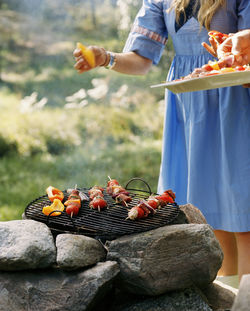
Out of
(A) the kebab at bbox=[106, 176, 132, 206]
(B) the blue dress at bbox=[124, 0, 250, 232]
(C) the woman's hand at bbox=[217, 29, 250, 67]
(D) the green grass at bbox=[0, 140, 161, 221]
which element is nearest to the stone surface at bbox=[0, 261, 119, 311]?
(A) the kebab at bbox=[106, 176, 132, 206]

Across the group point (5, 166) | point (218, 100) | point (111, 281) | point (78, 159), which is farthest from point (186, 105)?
point (5, 166)

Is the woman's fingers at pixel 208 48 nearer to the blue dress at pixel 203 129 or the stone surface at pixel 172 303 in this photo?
the blue dress at pixel 203 129

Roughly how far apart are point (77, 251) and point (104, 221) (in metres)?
0.26

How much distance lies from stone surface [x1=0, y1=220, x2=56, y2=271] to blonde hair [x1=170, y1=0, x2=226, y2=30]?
54.0 inches

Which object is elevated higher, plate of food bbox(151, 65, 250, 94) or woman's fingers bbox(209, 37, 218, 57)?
woman's fingers bbox(209, 37, 218, 57)

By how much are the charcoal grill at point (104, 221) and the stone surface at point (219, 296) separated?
443 millimetres

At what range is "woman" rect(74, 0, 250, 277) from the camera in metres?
2.48

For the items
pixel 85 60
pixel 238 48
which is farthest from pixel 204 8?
pixel 85 60

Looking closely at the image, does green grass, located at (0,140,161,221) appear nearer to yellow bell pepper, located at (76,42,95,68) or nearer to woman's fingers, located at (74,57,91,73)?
woman's fingers, located at (74,57,91,73)

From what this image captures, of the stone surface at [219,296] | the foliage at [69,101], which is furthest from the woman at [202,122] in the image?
the foliage at [69,101]

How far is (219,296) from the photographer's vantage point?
231 cm

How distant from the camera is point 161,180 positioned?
9.30 feet

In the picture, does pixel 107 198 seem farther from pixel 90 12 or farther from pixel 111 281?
pixel 90 12

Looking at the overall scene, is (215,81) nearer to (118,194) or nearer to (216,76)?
(216,76)
